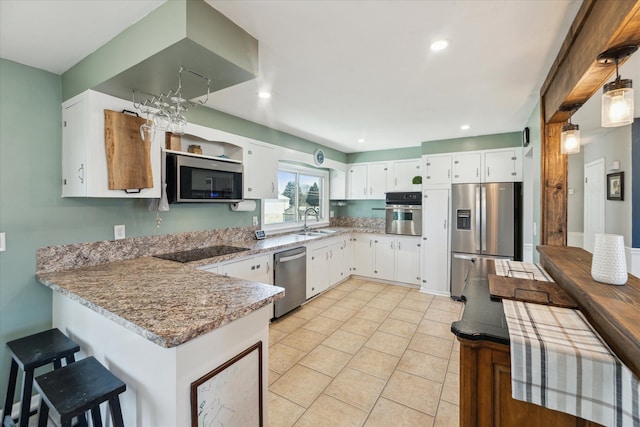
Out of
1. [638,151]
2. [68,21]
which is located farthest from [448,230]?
[68,21]

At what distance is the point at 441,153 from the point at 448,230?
3.96 feet

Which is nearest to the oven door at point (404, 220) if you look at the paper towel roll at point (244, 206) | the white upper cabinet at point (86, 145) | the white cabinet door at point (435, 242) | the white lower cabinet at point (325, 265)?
the white cabinet door at point (435, 242)

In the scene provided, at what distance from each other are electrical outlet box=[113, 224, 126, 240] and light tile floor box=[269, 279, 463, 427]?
1671mm

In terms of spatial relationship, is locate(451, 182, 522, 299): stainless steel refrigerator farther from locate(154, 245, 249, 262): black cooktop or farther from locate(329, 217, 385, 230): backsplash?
locate(154, 245, 249, 262): black cooktop

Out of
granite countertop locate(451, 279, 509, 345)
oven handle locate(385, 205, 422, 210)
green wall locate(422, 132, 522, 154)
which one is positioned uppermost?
green wall locate(422, 132, 522, 154)

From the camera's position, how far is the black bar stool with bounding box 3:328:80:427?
1444 mm

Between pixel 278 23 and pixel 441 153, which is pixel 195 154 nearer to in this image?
pixel 278 23

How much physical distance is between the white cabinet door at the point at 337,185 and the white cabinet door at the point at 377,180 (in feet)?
1.60

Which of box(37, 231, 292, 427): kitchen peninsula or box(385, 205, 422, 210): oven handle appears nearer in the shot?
box(37, 231, 292, 427): kitchen peninsula

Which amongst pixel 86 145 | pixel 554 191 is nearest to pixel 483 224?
pixel 554 191

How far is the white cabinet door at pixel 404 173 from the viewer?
4914 millimetres

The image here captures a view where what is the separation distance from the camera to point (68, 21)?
1519mm

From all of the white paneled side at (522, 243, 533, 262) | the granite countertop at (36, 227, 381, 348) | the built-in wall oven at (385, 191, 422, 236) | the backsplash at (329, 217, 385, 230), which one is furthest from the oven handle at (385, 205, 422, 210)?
the granite countertop at (36, 227, 381, 348)

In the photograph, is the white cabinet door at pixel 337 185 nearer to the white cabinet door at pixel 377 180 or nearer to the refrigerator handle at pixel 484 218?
the white cabinet door at pixel 377 180
